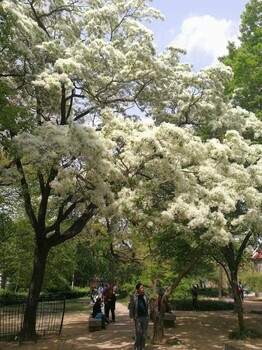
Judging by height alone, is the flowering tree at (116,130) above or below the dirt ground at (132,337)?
above

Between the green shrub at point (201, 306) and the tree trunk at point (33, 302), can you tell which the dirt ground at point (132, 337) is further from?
the green shrub at point (201, 306)

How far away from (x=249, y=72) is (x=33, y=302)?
14225 millimetres

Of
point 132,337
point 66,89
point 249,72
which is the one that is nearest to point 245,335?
point 132,337

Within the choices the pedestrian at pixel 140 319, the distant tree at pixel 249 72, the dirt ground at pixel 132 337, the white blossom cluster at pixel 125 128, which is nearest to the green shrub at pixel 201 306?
the dirt ground at pixel 132 337

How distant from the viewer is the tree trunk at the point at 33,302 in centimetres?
1367

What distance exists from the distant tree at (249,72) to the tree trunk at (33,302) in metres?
11.2

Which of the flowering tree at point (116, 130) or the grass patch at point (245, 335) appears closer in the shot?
the flowering tree at point (116, 130)

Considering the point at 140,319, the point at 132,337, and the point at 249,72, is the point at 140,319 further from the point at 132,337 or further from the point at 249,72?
the point at 249,72

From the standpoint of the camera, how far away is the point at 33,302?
13852mm

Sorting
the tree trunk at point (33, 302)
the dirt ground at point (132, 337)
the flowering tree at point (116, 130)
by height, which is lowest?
the dirt ground at point (132, 337)

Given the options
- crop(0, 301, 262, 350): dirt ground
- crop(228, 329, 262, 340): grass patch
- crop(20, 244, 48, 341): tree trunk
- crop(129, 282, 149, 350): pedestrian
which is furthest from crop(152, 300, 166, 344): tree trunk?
crop(20, 244, 48, 341): tree trunk

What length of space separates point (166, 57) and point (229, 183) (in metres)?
5.25

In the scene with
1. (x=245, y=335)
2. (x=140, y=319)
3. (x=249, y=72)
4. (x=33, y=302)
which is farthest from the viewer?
(x=249, y=72)

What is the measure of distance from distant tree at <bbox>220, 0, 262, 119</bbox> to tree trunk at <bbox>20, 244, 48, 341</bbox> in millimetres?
11192
